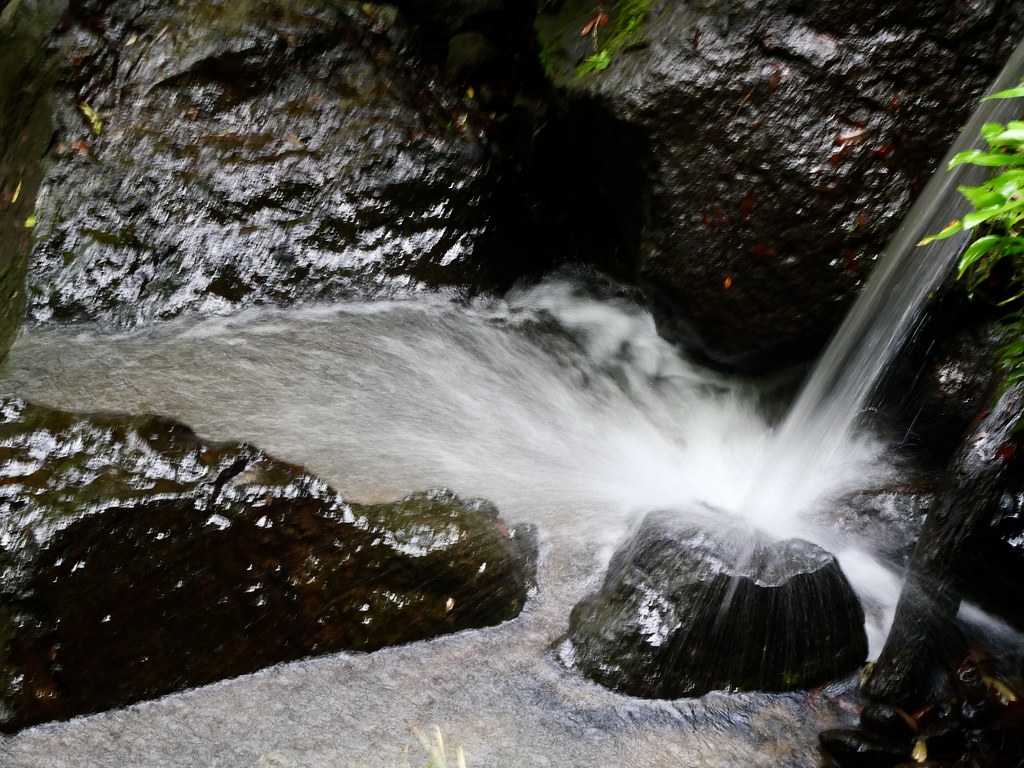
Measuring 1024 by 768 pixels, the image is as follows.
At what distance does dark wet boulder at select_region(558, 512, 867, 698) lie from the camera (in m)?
2.97

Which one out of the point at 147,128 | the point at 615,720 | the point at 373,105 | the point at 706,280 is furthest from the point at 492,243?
the point at 615,720

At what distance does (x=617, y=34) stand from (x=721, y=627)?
112 inches

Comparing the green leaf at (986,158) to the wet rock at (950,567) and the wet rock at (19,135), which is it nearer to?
the wet rock at (950,567)

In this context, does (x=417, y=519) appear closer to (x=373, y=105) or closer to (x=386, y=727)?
(x=386, y=727)

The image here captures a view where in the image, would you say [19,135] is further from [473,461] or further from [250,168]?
[473,461]

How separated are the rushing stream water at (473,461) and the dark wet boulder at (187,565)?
95mm

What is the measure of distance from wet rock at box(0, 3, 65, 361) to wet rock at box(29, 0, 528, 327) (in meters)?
0.11

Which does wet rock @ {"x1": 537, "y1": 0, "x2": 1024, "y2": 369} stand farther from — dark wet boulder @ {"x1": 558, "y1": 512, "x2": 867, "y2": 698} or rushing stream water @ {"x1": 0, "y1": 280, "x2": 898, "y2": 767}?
dark wet boulder @ {"x1": 558, "y1": 512, "x2": 867, "y2": 698}

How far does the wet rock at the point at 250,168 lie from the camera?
419 cm

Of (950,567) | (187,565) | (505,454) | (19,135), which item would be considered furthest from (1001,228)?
(19,135)

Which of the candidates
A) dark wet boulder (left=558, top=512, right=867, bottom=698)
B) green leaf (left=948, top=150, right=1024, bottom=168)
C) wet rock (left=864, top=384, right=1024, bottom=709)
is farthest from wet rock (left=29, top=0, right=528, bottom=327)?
green leaf (left=948, top=150, right=1024, bottom=168)

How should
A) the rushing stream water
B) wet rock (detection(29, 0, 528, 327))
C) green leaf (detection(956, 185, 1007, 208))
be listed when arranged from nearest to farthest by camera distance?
green leaf (detection(956, 185, 1007, 208))
the rushing stream water
wet rock (detection(29, 0, 528, 327))

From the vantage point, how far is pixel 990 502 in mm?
2865

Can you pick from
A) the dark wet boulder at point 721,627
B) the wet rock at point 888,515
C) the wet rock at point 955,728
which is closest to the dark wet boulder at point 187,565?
the dark wet boulder at point 721,627
